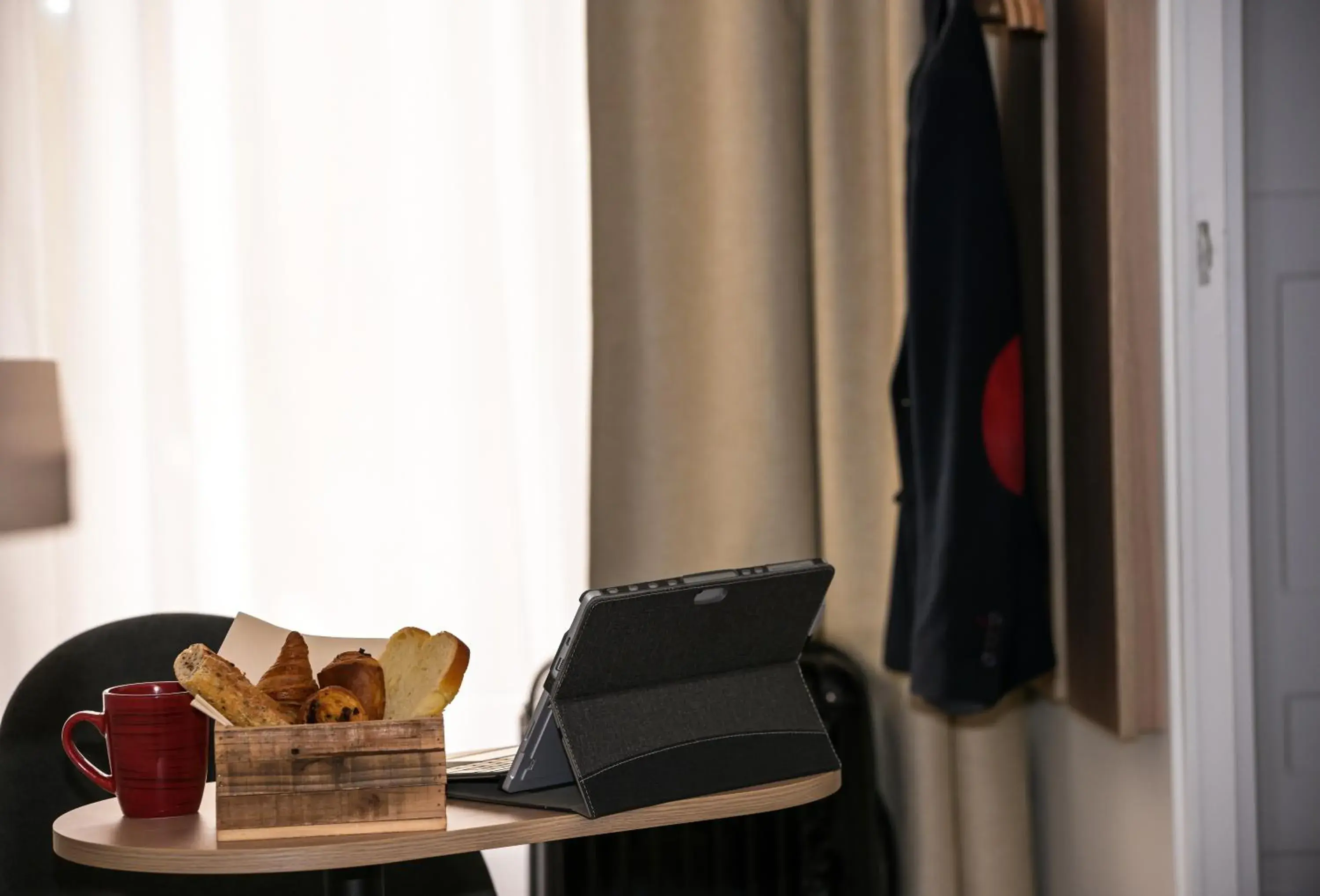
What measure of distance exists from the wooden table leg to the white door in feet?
3.34

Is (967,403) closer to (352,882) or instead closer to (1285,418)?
(1285,418)

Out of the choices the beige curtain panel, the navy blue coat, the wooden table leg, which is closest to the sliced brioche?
the wooden table leg

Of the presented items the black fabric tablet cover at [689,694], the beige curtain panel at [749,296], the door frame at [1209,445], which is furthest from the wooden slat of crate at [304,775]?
the beige curtain panel at [749,296]

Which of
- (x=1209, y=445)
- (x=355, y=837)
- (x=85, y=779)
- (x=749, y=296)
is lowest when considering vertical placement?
(x=85, y=779)

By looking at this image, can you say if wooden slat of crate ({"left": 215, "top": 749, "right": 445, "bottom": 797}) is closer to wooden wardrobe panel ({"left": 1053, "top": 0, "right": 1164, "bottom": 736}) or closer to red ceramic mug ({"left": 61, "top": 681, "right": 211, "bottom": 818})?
red ceramic mug ({"left": 61, "top": 681, "right": 211, "bottom": 818})

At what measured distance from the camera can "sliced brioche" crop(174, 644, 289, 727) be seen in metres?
0.94

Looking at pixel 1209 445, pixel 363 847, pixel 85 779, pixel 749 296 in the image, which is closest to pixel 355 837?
pixel 363 847

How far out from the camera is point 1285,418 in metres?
1.44

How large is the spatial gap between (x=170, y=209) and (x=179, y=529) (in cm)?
54

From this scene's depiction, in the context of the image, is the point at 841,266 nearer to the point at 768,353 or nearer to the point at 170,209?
the point at 768,353

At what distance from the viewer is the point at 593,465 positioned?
7.07 feet

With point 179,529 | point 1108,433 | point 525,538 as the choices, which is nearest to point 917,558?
point 1108,433

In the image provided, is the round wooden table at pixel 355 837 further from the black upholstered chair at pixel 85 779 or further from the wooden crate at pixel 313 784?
the black upholstered chair at pixel 85 779

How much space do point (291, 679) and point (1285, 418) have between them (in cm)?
110
